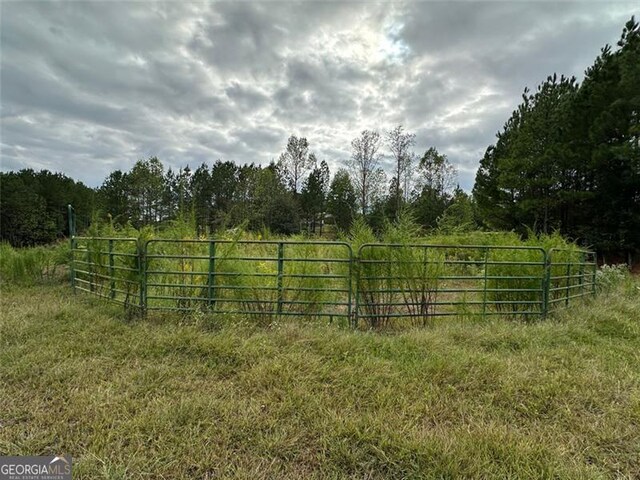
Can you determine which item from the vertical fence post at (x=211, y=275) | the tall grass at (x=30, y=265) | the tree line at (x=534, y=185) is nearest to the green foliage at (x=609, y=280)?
the tree line at (x=534, y=185)

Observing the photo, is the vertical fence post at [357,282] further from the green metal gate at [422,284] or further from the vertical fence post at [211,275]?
the vertical fence post at [211,275]

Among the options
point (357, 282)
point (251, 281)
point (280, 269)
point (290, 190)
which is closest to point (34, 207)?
point (290, 190)

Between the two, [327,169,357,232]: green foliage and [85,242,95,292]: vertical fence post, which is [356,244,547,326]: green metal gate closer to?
[85,242,95,292]: vertical fence post

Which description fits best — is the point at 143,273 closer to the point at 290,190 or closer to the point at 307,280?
the point at 307,280

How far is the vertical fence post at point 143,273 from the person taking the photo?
472 cm

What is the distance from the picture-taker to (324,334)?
3945mm

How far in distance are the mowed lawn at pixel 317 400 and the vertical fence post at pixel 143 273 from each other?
1.67 ft

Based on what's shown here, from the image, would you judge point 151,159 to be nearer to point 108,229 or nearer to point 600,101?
point 108,229

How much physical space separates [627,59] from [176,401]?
1824cm

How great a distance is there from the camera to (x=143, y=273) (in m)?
4.75

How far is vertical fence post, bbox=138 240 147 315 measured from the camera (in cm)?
472

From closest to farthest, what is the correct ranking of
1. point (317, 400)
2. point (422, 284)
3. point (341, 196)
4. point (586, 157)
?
point (317, 400), point (422, 284), point (586, 157), point (341, 196)

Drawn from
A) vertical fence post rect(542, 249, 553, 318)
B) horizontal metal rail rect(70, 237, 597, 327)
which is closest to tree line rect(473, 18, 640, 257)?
vertical fence post rect(542, 249, 553, 318)

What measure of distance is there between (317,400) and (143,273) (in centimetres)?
347
